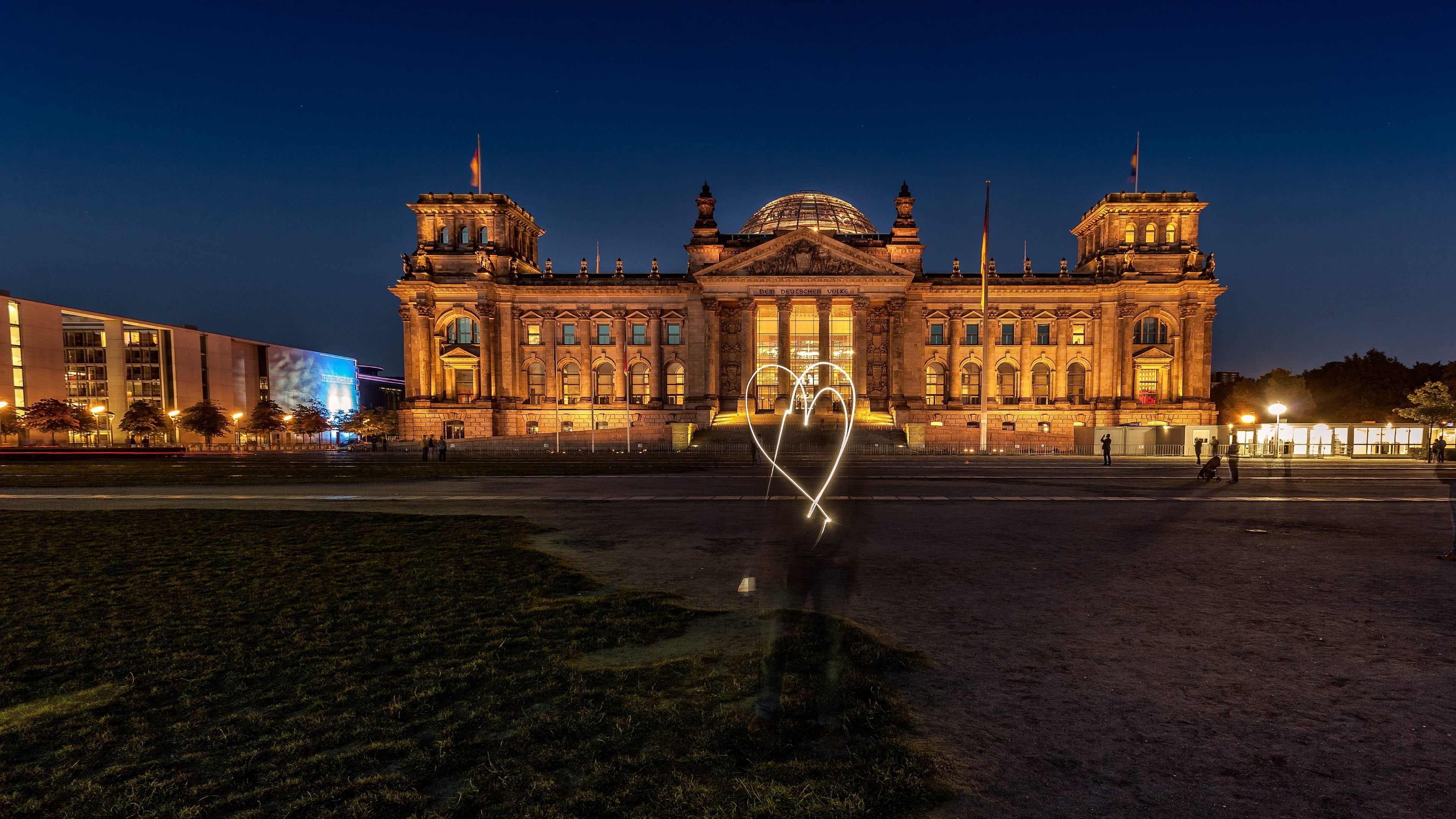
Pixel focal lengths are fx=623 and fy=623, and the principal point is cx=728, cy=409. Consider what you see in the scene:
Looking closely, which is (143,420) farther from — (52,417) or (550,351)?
(550,351)

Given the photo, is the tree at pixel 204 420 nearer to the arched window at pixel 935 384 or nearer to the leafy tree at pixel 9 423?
the leafy tree at pixel 9 423

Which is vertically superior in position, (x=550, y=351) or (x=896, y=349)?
(x=550, y=351)

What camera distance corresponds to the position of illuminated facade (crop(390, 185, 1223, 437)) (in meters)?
63.6

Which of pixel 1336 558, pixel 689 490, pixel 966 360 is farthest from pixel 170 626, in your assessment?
pixel 966 360

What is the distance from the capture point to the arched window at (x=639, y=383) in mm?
70750

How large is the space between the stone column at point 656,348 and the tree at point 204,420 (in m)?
52.6

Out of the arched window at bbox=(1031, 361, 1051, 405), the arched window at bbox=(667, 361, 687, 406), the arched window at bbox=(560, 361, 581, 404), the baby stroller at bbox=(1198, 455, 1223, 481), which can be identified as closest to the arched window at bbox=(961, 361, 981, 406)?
the arched window at bbox=(1031, 361, 1051, 405)

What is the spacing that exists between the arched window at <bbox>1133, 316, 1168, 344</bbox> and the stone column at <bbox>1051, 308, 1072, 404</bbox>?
Result: 21.4 ft

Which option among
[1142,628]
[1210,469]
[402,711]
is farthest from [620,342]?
[402,711]

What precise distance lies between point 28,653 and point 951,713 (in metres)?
9.20

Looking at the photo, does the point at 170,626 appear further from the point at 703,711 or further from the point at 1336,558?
the point at 1336,558

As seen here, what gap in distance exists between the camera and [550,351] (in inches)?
2763

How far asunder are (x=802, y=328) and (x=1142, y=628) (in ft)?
203

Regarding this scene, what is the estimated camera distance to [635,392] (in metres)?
71.4
